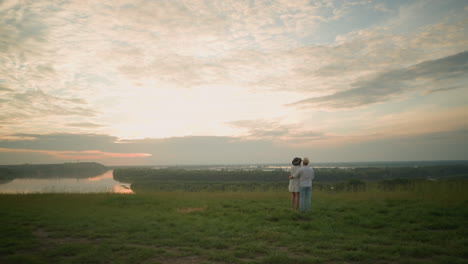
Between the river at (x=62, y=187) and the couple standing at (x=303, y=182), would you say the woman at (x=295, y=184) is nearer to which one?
the couple standing at (x=303, y=182)

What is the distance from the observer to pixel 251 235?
8.12 m

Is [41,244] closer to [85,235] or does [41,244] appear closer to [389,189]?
[85,235]

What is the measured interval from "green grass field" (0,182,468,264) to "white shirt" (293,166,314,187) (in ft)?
4.34

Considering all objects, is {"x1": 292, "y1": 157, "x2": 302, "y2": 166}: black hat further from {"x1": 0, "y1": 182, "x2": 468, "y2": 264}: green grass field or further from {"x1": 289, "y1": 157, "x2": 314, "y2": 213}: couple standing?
{"x1": 0, "y1": 182, "x2": 468, "y2": 264}: green grass field

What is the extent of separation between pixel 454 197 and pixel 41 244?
17752mm

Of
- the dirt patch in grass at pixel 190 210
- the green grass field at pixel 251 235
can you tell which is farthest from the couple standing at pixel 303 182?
the dirt patch in grass at pixel 190 210

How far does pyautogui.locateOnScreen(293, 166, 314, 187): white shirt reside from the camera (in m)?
11.3

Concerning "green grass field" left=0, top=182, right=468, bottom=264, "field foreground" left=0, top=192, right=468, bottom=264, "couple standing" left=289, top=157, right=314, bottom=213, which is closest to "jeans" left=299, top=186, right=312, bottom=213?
"couple standing" left=289, top=157, right=314, bottom=213

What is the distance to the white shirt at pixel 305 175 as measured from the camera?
37.0 ft

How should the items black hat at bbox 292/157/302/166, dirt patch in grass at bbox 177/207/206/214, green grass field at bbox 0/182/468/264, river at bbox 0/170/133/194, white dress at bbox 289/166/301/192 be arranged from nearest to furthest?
green grass field at bbox 0/182/468/264
white dress at bbox 289/166/301/192
black hat at bbox 292/157/302/166
dirt patch in grass at bbox 177/207/206/214
river at bbox 0/170/133/194

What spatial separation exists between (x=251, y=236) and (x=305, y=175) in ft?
14.3

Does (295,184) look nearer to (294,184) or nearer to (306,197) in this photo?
(294,184)

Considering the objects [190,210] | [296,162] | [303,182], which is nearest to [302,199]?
[303,182]

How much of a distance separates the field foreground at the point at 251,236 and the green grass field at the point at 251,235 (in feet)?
0.08
